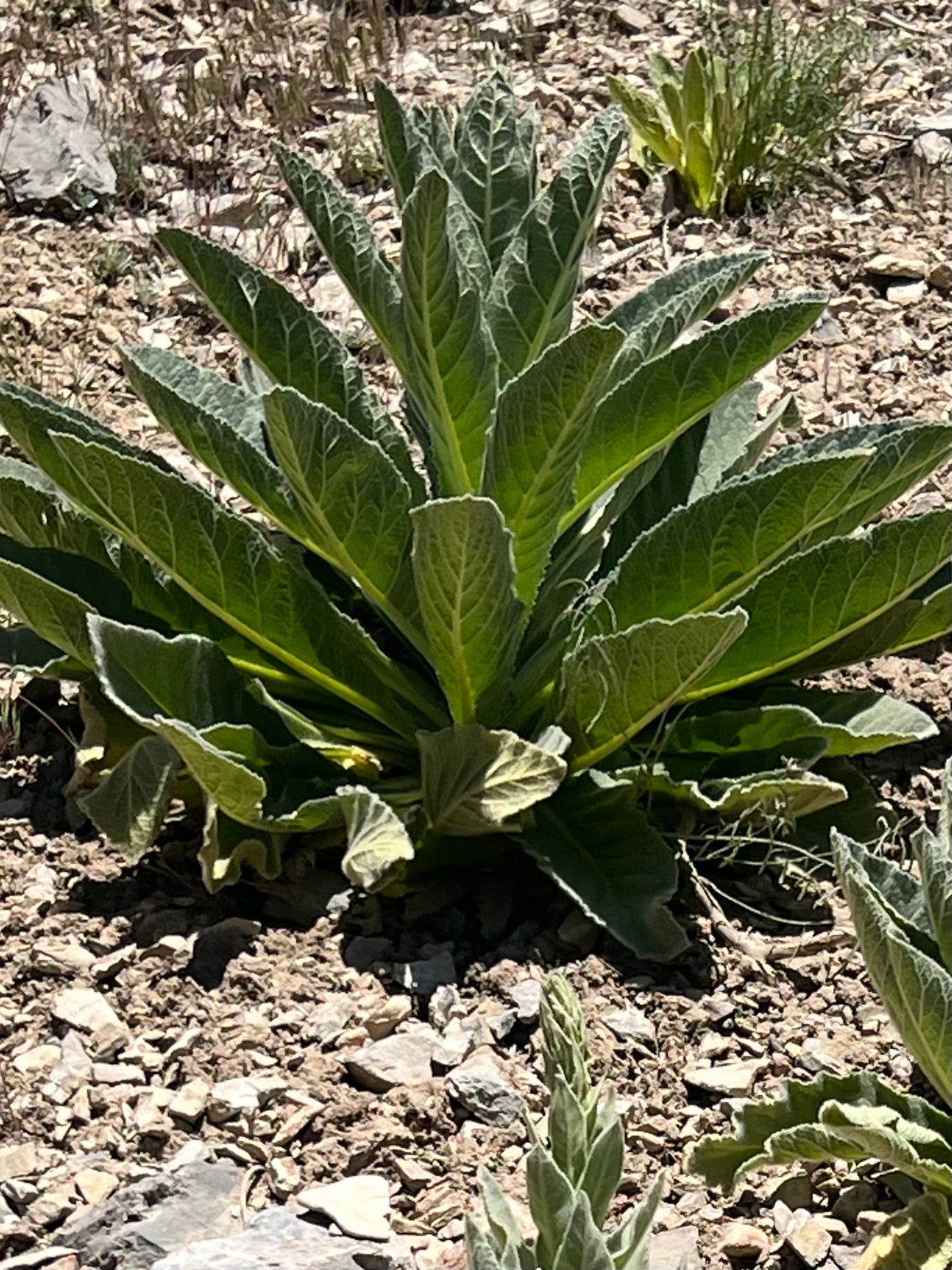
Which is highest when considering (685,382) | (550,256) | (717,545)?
(550,256)

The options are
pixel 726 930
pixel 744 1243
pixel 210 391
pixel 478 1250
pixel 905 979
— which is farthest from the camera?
pixel 210 391

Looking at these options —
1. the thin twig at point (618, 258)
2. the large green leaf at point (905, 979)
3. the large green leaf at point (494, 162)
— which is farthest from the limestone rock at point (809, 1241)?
the thin twig at point (618, 258)

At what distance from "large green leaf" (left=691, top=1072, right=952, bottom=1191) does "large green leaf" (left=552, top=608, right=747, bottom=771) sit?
646 mm

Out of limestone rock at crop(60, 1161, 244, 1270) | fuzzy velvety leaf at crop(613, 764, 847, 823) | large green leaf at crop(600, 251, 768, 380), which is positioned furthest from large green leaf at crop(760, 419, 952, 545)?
limestone rock at crop(60, 1161, 244, 1270)

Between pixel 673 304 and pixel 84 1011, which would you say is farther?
pixel 673 304

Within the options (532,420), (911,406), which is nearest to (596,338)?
(532,420)

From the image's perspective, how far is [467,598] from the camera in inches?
110

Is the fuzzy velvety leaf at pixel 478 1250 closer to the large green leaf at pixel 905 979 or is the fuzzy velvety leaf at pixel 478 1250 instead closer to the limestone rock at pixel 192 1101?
the large green leaf at pixel 905 979

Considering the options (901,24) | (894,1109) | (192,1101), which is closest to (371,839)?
(192,1101)

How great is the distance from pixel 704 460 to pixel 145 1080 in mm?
1504

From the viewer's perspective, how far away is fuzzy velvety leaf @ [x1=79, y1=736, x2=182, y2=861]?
2.91 meters

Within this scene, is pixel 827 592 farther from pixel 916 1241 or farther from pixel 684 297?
pixel 916 1241

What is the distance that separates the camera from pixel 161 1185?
2.46m

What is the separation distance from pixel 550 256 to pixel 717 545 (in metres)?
0.53
